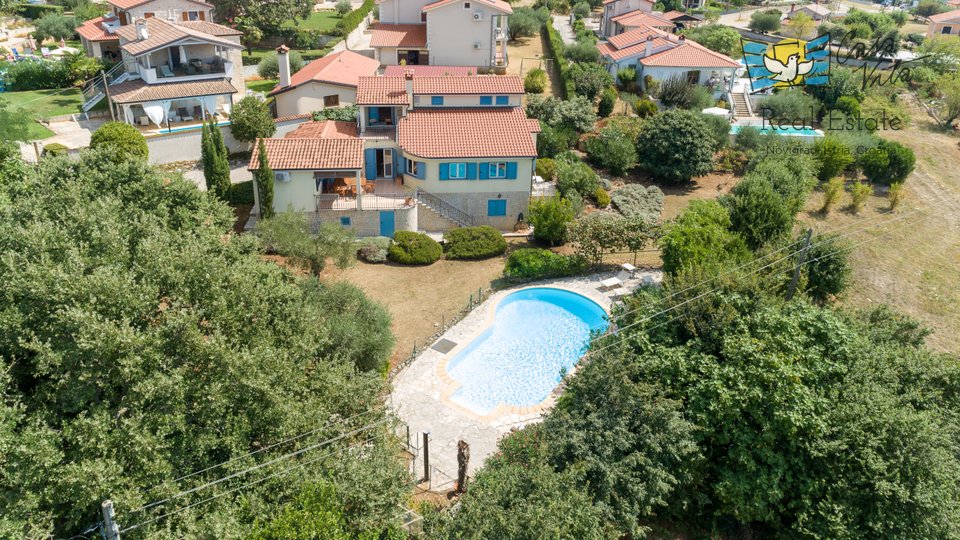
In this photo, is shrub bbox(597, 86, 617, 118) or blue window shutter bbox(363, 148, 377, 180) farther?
shrub bbox(597, 86, 617, 118)

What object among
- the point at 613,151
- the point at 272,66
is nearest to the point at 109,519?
the point at 613,151

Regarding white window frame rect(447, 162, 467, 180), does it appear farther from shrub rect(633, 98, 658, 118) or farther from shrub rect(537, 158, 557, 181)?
shrub rect(633, 98, 658, 118)

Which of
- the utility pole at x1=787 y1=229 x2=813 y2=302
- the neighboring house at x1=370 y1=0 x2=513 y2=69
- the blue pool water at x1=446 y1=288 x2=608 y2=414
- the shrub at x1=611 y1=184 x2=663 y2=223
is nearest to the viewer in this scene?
the utility pole at x1=787 y1=229 x2=813 y2=302

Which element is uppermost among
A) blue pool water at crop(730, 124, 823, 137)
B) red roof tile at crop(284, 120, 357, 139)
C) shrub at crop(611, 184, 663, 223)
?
red roof tile at crop(284, 120, 357, 139)

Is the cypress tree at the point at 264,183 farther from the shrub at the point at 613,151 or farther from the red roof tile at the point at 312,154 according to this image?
the shrub at the point at 613,151

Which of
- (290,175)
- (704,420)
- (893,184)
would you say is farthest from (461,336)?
(893,184)

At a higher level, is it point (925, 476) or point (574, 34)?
point (574, 34)

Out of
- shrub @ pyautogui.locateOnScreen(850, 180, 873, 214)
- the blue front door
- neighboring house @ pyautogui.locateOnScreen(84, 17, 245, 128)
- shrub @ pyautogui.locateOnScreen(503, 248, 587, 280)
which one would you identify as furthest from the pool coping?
shrub @ pyautogui.locateOnScreen(850, 180, 873, 214)

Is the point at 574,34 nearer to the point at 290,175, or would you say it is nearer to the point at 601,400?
the point at 290,175
